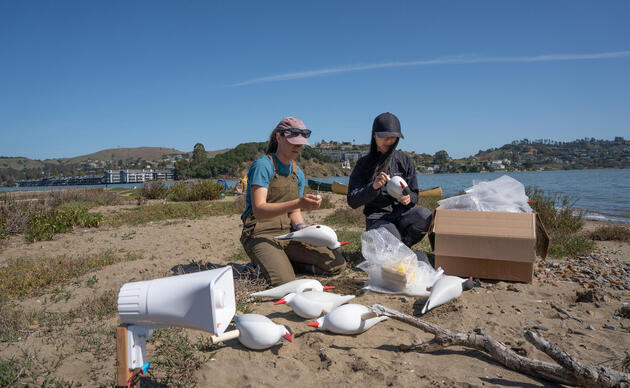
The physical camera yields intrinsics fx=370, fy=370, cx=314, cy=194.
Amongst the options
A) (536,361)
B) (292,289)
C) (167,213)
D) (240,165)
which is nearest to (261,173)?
(292,289)

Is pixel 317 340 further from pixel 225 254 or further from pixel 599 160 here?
pixel 599 160

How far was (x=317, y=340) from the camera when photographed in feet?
7.92

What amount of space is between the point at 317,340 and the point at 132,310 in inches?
50.1

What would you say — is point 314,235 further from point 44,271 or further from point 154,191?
point 154,191

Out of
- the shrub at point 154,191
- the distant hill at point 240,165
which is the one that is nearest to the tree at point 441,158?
the distant hill at point 240,165

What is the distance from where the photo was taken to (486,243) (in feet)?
11.7

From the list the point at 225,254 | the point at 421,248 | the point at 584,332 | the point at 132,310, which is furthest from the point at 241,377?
the point at 421,248

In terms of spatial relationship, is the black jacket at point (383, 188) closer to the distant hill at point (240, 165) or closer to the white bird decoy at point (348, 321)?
the white bird decoy at point (348, 321)

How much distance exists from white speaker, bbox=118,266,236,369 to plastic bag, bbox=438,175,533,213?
3052 mm

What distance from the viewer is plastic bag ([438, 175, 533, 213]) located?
148 inches

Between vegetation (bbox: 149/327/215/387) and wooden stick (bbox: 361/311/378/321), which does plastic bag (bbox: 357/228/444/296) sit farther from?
vegetation (bbox: 149/327/215/387)

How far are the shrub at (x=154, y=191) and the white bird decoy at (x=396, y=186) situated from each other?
487 inches

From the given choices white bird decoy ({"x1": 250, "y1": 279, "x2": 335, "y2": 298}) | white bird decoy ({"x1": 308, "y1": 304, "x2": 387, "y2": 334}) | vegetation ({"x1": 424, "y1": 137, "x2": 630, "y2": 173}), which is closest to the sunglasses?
white bird decoy ({"x1": 250, "y1": 279, "x2": 335, "y2": 298})

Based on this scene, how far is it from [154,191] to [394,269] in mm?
13107
